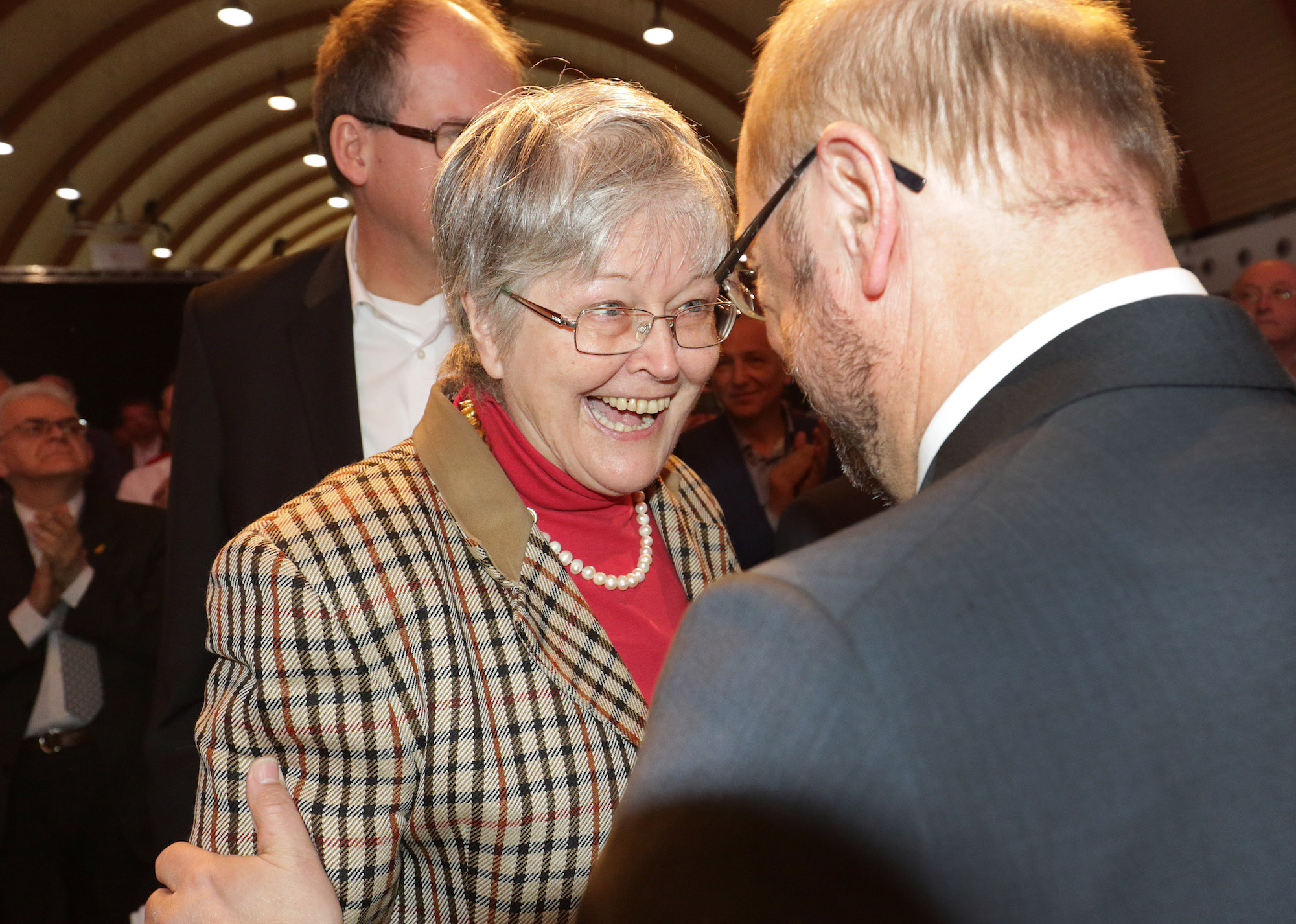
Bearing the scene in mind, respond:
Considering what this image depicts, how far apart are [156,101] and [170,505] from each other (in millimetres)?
4946

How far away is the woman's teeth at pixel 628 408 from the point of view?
63.3 inches

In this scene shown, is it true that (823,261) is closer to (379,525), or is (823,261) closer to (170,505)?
(379,525)

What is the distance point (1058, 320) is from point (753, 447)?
2838 mm

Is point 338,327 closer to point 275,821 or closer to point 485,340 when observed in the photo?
point 485,340

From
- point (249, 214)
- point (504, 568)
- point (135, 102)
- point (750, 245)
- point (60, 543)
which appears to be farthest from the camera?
point (249, 214)

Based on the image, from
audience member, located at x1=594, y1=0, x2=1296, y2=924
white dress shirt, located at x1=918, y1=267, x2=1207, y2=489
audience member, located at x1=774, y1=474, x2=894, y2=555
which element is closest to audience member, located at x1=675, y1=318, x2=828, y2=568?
audience member, located at x1=774, y1=474, x2=894, y2=555

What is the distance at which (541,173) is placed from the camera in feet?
4.91

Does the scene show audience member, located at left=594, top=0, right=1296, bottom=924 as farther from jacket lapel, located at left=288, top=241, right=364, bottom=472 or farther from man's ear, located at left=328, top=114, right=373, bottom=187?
man's ear, located at left=328, top=114, right=373, bottom=187

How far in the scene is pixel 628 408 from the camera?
1.61 metres

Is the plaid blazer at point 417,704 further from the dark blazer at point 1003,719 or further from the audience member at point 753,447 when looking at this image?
the audience member at point 753,447

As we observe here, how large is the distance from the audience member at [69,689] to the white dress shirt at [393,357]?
174cm

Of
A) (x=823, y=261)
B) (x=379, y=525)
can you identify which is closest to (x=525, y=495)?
(x=379, y=525)

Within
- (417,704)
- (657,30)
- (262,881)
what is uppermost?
(657,30)

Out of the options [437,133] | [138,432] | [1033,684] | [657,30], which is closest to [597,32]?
[657,30]
